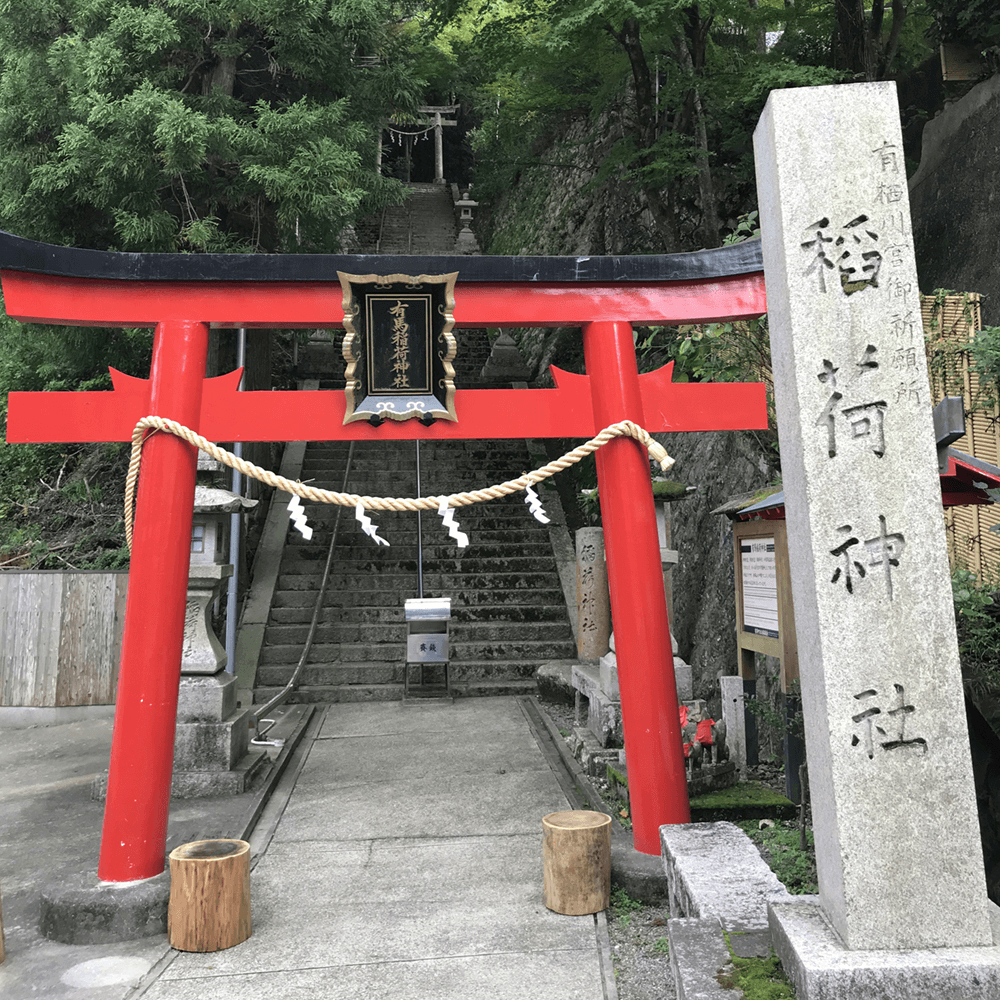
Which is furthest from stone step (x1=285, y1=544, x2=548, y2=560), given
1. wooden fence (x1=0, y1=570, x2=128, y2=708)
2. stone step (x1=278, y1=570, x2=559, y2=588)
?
wooden fence (x1=0, y1=570, x2=128, y2=708)

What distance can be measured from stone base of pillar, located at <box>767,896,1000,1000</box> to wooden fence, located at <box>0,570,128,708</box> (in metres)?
8.98

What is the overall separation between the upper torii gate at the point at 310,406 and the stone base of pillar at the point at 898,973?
2.27 m

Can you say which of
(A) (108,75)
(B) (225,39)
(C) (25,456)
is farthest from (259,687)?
(B) (225,39)

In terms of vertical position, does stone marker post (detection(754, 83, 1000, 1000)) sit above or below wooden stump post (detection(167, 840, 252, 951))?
above

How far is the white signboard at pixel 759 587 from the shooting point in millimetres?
5984

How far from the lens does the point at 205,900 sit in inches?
159

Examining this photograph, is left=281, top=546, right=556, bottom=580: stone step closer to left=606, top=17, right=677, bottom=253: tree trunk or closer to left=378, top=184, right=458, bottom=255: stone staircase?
left=606, top=17, right=677, bottom=253: tree trunk

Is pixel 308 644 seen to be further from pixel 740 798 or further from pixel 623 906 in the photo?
pixel 623 906

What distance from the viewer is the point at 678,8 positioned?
8680 millimetres

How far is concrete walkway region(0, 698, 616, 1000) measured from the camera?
3711 mm

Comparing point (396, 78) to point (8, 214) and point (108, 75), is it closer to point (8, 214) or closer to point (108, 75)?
point (108, 75)

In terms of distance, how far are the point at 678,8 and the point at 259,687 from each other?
8.87 m

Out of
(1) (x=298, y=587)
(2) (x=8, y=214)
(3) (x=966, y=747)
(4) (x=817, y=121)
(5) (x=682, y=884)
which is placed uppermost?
(2) (x=8, y=214)

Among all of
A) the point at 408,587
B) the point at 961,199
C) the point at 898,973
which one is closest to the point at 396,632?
the point at 408,587
